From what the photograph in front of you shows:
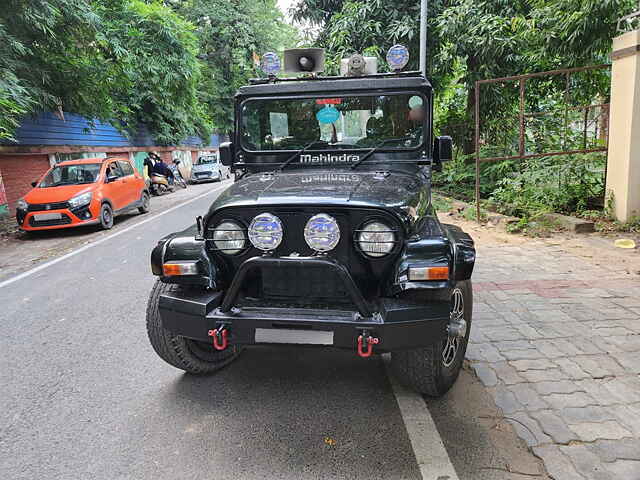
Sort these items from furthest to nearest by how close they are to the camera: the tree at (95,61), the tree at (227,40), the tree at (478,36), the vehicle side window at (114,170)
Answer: the tree at (227,40)
the vehicle side window at (114,170)
the tree at (95,61)
the tree at (478,36)

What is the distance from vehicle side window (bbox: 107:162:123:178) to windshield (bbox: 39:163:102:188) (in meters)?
0.27

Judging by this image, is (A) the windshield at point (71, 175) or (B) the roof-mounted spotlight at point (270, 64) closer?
(B) the roof-mounted spotlight at point (270, 64)

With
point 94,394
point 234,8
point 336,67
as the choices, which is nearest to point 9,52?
point 336,67

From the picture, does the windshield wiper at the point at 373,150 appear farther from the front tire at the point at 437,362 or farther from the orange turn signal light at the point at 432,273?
the orange turn signal light at the point at 432,273

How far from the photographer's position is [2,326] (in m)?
4.67

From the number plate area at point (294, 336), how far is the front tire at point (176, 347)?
0.47m

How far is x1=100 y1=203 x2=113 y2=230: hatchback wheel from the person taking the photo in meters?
10.1

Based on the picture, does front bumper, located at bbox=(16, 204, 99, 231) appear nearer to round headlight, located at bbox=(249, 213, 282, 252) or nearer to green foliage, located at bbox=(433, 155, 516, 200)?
green foliage, located at bbox=(433, 155, 516, 200)

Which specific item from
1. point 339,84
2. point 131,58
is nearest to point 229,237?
point 339,84

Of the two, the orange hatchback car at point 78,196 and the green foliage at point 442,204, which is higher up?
the orange hatchback car at point 78,196

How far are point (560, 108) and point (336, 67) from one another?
636 centimetres

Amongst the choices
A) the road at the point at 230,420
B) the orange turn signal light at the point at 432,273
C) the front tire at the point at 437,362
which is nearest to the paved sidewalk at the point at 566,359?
the road at the point at 230,420

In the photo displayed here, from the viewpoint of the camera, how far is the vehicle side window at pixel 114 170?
10.9 meters

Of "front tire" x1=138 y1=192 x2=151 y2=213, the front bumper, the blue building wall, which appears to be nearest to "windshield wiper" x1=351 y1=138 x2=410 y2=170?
the front bumper
